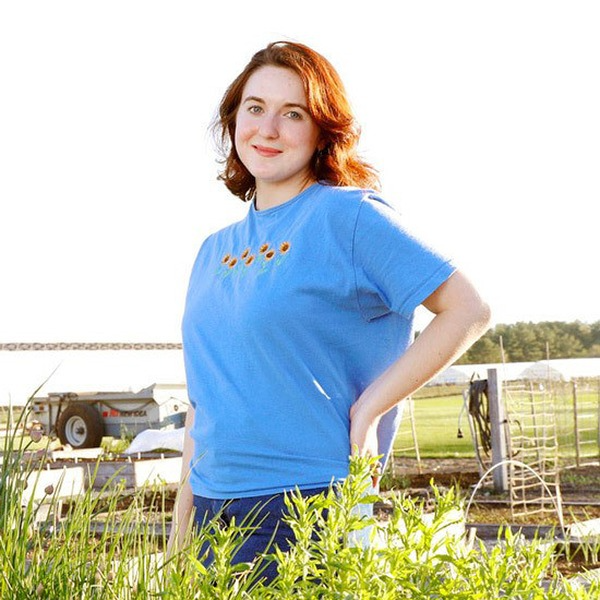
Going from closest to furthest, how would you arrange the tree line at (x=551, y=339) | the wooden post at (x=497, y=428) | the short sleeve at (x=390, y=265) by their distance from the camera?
1. the short sleeve at (x=390, y=265)
2. the wooden post at (x=497, y=428)
3. the tree line at (x=551, y=339)

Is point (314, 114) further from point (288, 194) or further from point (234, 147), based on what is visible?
point (234, 147)

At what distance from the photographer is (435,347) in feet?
5.51

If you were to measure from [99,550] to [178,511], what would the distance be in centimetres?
38

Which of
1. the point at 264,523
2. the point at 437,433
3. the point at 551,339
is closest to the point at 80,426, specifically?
the point at 437,433

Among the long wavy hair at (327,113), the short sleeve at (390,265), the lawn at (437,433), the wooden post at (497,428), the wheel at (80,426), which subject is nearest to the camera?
the short sleeve at (390,265)

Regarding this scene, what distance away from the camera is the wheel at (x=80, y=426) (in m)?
→ 15.1

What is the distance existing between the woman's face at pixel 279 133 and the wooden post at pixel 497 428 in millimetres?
8526

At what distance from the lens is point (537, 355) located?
56.1 m

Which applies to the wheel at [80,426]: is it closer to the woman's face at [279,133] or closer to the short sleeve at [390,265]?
the woman's face at [279,133]

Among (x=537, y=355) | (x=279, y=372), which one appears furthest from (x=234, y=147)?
(x=537, y=355)

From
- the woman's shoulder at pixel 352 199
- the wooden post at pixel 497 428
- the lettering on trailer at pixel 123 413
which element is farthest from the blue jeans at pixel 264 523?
the lettering on trailer at pixel 123 413

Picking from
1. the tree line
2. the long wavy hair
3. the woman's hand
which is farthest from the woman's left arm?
the tree line

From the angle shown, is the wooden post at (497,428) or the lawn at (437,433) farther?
the lawn at (437,433)

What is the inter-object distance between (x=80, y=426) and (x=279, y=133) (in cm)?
1403
